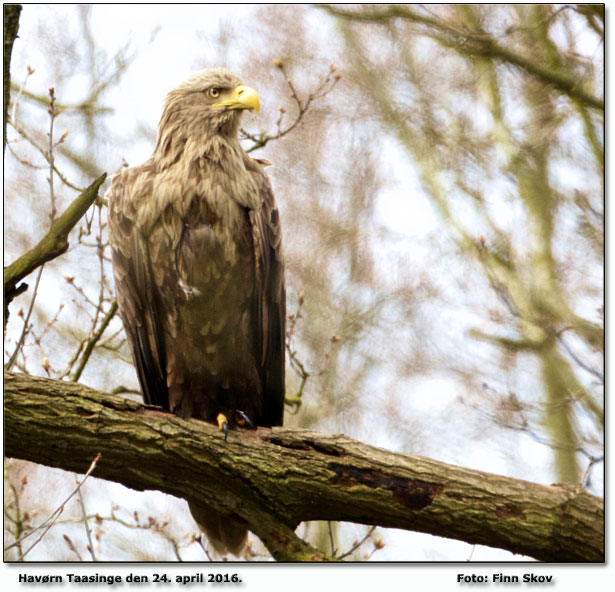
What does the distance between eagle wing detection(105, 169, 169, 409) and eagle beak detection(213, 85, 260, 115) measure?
0.58m

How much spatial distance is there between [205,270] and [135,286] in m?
0.39

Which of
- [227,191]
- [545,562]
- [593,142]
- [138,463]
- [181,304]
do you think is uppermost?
[593,142]

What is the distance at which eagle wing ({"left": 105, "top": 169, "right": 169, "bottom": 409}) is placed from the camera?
4.01 m

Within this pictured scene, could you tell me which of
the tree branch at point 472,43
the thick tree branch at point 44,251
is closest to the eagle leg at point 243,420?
the thick tree branch at point 44,251

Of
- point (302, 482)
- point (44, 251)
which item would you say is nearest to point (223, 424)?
point (302, 482)

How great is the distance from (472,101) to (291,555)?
4.08 metres

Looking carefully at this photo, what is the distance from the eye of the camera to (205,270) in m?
3.92

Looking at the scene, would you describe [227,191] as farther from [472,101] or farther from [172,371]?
[472,101]

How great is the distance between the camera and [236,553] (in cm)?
409

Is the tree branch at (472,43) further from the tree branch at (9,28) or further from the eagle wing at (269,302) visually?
the tree branch at (9,28)

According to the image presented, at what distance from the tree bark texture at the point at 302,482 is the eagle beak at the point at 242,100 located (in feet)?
5.45

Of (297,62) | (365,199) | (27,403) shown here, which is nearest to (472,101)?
(365,199)

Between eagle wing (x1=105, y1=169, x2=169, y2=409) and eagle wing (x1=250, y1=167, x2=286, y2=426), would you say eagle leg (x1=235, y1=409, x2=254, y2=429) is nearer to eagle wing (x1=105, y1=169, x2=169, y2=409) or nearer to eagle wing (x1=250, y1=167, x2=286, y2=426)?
eagle wing (x1=250, y1=167, x2=286, y2=426)

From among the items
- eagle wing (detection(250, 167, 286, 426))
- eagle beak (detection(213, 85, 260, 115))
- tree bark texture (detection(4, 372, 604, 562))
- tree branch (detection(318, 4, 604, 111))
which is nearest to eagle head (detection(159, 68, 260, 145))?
eagle beak (detection(213, 85, 260, 115))
